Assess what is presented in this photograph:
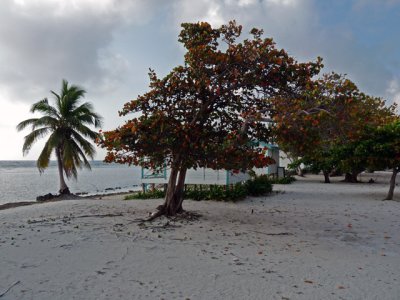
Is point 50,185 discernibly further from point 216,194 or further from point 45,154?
point 216,194

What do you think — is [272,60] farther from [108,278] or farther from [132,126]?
[108,278]

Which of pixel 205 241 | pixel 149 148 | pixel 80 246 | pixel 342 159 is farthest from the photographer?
pixel 342 159

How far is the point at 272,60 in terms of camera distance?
324 inches

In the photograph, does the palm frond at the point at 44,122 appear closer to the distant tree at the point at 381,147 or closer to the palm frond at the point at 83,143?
the palm frond at the point at 83,143

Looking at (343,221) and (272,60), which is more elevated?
(272,60)

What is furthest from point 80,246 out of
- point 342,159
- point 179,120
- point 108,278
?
point 342,159

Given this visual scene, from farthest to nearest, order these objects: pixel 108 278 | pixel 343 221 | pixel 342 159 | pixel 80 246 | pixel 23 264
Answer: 1. pixel 342 159
2. pixel 343 221
3. pixel 80 246
4. pixel 23 264
5. pixel 108 278

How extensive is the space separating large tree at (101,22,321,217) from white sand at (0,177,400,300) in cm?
167

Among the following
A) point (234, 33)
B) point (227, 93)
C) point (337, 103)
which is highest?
point (234, 33)

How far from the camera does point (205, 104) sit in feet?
29.4

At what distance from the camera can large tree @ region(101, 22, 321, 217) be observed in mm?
7746

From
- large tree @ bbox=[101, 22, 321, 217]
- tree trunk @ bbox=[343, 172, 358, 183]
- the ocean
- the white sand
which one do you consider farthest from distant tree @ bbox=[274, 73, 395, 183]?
the ocean

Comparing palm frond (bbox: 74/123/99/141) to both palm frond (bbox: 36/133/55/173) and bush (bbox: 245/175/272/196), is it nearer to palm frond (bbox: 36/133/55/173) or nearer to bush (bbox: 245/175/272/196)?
palm frond (bbox: 36/133/55/173)

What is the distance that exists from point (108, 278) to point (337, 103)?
5.44m
